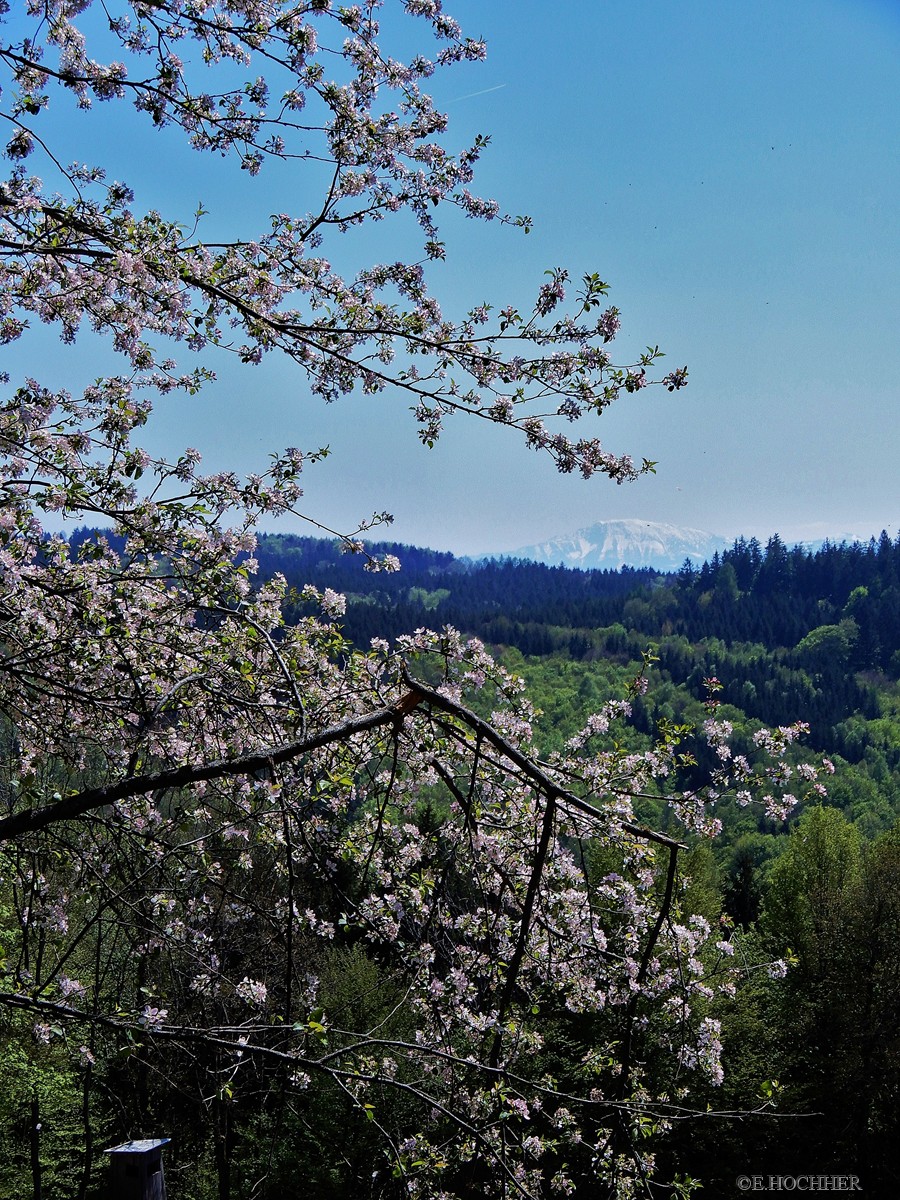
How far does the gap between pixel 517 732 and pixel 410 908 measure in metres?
1.06

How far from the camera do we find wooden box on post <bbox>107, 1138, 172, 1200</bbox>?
232cm

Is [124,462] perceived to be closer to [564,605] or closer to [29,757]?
[29,757]

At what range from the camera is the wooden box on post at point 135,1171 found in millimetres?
2316

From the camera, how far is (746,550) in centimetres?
17125

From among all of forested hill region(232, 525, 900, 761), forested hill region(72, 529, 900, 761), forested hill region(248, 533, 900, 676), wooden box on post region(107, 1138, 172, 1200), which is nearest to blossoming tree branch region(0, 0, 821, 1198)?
wooden box on post region(107, 1138, 172, 1200)

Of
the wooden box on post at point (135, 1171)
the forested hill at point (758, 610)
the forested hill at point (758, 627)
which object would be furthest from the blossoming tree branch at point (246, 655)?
the forested hill at point (758, 610)

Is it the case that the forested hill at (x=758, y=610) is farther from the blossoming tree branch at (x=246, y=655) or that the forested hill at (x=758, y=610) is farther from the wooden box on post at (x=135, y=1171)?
the wooden box on post at (x=135, y=1171)

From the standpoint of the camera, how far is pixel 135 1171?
91.4 inches

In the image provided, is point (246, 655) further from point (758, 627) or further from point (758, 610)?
point (758, 610)

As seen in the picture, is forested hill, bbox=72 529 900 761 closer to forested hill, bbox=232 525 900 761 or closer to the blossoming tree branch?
forested hill, bbox=232 525 900 761

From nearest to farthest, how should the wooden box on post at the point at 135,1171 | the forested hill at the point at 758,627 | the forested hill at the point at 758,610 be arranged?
1. the wooden box on post at the point at 135,1171
2. the forested hill at the point at 758,627
3. the forested hill at the point at 758,610

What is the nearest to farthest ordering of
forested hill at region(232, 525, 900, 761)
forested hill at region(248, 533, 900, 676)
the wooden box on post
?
the wooden box on post
forested hill at region(232, 525, 900, 761)
forested hill at region(248, 533, 900, 676)

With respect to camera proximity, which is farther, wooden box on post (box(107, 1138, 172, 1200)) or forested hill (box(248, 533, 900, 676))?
forested hill (box(248, 533, 900, 676))

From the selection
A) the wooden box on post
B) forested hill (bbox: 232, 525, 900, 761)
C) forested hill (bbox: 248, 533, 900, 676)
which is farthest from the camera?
forested hill (bbox: 248, 533, 900, 676)
